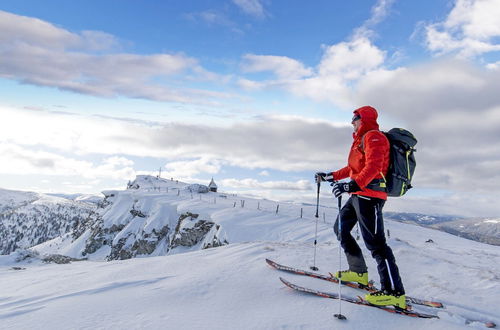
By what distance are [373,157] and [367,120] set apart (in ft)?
2.41

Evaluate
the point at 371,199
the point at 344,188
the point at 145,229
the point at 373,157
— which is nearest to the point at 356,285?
the point at 371,199

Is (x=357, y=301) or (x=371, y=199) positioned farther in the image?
(x=371, y=199)

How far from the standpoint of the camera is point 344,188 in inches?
182

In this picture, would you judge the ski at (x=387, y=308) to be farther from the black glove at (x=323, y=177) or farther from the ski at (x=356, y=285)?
the black glove at (x=323, y=177)

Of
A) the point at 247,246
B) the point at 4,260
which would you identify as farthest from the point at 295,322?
the point at 4,260

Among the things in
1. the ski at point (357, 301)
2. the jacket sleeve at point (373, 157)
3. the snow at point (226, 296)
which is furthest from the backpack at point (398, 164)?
the snow at point (226, 296)

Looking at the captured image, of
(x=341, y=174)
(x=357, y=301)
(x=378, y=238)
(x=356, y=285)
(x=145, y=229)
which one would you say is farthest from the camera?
(x=145, y=229)

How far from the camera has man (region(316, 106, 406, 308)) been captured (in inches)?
171

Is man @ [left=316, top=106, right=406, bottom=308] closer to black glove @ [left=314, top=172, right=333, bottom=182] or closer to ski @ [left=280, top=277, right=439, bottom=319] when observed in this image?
ski @ [left=280, top=277, right=439, bottom=319]

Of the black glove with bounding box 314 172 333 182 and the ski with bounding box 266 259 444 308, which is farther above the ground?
the black glove with bounding box 314 172 333 182

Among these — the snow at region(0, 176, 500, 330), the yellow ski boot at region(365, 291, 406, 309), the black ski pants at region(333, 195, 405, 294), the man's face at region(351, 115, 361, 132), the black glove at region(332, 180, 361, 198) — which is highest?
the man's face at region(351, 115, 361, 132)

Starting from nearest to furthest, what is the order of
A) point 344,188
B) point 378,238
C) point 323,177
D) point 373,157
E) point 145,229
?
point 373,157, point 378,238, point 344,188, point 323,177, point 145,229

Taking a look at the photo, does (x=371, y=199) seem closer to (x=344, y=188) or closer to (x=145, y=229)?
(x=344, y=188)

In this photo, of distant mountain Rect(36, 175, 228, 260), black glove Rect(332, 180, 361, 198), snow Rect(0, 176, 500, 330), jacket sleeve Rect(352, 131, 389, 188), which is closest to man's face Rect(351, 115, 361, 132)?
jacket sleeve Rect(352, 131, 389, 188)
